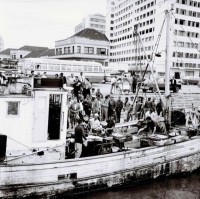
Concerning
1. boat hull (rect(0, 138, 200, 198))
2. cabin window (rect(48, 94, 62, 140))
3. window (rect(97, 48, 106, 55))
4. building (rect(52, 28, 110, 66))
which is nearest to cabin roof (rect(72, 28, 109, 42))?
building (rect(52, 28, 110, 66))

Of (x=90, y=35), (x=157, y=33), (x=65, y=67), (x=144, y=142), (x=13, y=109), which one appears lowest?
(x=144, y=142)

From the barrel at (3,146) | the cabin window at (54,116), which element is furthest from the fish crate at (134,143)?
the barrel at (3,146)

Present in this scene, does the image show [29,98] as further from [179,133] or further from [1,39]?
[1,39]

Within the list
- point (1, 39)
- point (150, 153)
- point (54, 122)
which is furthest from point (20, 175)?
point (1, 39)

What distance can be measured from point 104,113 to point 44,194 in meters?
7.78

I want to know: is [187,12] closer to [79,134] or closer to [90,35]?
[90,35]

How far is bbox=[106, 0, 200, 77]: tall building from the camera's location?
58797 millimetres

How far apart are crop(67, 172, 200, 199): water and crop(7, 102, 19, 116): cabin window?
356 centimetres

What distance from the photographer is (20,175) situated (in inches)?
377

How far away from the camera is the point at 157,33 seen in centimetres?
6412

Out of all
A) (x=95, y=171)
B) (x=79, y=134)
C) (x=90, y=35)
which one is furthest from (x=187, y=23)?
(x=95, y=171)

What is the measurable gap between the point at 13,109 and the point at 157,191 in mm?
6358

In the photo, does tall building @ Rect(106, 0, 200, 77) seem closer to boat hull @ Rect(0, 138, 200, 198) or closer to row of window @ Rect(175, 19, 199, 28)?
row of window @ Rect(175, 19, 199, 28)

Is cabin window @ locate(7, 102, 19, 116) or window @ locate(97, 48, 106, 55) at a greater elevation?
window @ locate(97, 48, 106, 55)
